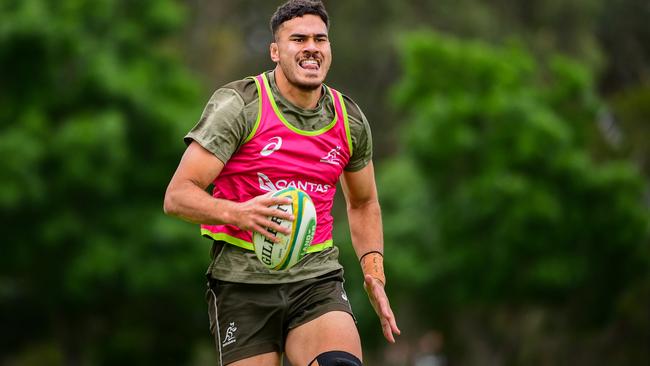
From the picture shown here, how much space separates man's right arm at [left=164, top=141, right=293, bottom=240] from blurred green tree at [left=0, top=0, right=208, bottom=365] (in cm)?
1887

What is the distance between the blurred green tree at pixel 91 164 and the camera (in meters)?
25.8

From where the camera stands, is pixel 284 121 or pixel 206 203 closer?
pixel 206 203

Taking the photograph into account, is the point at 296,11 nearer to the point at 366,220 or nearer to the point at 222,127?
the point at 222,127

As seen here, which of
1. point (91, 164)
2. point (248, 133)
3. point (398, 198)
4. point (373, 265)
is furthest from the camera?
point (398, 198)

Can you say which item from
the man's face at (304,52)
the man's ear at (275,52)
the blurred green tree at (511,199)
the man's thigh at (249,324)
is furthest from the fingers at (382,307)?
the blurred green tree at (511,199)

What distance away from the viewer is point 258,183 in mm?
6820

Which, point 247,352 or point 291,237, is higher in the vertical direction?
point 291,237

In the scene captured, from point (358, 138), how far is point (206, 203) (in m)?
1.14

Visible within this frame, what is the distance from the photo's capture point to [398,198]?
30.2m

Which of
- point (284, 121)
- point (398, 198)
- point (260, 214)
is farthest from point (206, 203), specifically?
point (398, 198)

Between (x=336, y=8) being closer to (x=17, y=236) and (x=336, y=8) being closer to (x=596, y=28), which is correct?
(x=596, y=28)

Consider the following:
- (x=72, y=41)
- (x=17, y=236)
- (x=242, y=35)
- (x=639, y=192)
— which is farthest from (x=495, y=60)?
(x=242, y=35)

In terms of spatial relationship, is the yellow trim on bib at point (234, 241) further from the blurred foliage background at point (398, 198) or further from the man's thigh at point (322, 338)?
the blurred foliage background at point (398, 198)

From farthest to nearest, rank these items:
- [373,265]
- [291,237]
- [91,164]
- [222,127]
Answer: [91,164] → [373,265] → [222,127] → [291,237]
